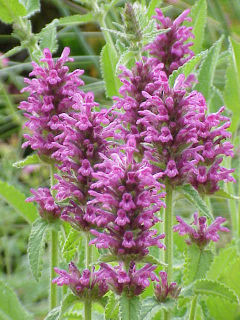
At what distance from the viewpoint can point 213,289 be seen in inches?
47.1

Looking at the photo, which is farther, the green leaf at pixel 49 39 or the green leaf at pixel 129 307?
the green leaf at pixel 49 39

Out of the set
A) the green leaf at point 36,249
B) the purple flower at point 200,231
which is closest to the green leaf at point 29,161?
the green leaf at point 36,249

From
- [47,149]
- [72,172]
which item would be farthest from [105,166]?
[47,149]

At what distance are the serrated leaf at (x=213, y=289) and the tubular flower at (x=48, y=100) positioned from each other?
0.44m

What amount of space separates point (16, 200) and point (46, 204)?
0.35 m

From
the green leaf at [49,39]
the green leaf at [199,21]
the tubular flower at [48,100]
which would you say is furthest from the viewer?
the green leaf at [199,21]

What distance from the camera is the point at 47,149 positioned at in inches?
52.8

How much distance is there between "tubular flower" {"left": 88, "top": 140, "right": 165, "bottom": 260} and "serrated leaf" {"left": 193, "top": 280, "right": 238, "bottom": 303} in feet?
0.51

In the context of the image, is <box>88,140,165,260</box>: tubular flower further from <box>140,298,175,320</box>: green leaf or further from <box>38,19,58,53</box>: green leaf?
<box>38,19,58,53</box>: green leaf

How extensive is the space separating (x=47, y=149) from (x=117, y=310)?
0.40 meters

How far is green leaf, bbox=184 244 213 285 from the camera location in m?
1.30

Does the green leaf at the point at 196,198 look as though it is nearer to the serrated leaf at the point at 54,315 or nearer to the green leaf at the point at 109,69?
the serrated leaf at the point at 54,315

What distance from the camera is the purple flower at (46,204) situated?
131 centimetres

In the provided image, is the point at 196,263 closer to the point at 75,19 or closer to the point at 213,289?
the point at 213,289
